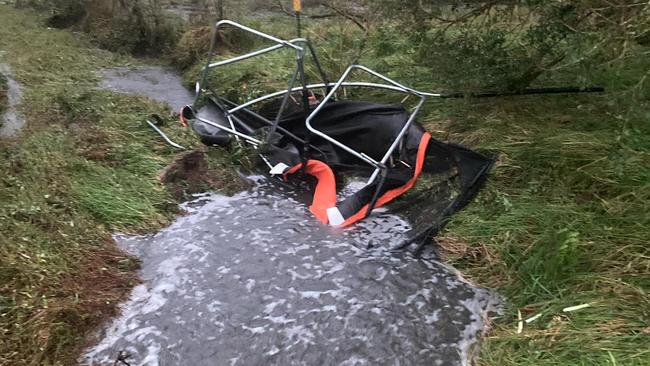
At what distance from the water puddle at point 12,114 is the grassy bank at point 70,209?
0.14 meters

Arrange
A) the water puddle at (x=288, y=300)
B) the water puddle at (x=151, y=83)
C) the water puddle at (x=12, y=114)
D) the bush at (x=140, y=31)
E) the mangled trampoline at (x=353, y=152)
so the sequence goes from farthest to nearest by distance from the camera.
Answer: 1. the bush at (x=140, y=31)
2. the water puddle at (x=151, y=83)
3. the water puddle at (x=12, y=114)
4. the mangled trampoline at (x=353, y=152)
5. the water puddle at (x=288, y=300)

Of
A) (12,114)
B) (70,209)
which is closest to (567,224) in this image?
(70,209)

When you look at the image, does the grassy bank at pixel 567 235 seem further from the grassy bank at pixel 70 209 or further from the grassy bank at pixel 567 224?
the grassy bank at pixel 70 209

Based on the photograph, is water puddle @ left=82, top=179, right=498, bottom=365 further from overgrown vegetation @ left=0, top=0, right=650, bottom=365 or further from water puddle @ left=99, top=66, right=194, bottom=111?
water puddle @ left=99, top=66, right=194, bottom=111

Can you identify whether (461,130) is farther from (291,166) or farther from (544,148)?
(291,166)

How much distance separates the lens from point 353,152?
5066 millimetres

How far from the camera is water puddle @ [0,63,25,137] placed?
5.89 meters

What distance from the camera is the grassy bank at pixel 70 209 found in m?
3.21

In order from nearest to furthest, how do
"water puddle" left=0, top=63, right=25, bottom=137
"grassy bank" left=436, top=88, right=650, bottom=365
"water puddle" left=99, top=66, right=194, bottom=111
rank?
"grassy bank" left=436, top=88, right=650, bottom=365, "water puddle" left=0, top=63, right=25, bottom=137, "water puddle" left=99, top=66, right=194, bottom=111

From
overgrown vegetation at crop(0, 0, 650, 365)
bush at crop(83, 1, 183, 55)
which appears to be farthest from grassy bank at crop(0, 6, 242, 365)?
bush at crop(83, 1, 183, 55)

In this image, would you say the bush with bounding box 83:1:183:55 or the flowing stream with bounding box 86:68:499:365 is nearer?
the flowing stream with bounding box 86:68:499:365

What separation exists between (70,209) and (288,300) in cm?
198

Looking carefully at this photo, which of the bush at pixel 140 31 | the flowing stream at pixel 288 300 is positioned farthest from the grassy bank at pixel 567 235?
the bush at pixel 140 31

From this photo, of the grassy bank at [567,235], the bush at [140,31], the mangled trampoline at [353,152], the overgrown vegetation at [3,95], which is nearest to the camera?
the grassy bank at [567,235]
